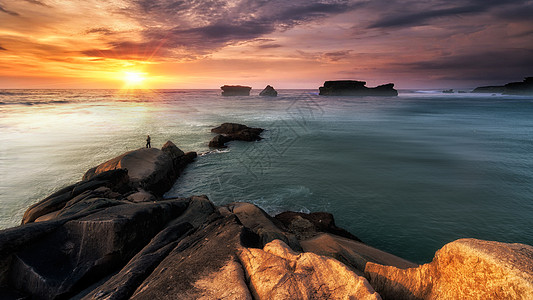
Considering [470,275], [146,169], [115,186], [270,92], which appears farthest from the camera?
[270,92]

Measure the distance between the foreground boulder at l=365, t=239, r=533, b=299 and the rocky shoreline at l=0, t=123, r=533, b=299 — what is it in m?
0.02

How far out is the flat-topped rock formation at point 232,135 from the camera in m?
29.0

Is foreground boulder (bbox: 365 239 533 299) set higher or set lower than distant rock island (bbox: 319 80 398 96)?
lower

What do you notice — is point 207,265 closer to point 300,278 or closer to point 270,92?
point 300,278

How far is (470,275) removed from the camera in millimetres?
3910

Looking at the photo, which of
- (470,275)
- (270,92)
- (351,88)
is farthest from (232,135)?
(351,88)

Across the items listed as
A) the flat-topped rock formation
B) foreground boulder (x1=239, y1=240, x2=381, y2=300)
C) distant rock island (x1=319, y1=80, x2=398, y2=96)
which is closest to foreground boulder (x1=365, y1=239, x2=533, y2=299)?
foreground boulder (x1=239, y1=240, x2=381, y2=300)

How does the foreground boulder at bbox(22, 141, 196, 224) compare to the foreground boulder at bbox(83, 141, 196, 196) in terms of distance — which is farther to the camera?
the foreground boulder at bbox(83, 141, 196, 196)

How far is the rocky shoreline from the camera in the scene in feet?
13.0

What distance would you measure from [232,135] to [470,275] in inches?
1208

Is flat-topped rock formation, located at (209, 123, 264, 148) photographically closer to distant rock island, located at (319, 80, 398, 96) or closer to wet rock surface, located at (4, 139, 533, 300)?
wet rock surface, located at (4, 139, 533, 300)

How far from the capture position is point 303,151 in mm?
28203

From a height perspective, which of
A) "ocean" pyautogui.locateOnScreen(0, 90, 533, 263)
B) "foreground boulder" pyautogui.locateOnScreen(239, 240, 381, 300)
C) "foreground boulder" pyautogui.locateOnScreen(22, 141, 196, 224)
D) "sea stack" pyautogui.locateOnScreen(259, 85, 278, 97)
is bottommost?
"ocean" pyautogui.locateOnScreen(0, 90, 533, 263)

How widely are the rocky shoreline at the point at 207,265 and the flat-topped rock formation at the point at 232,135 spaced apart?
19700mm
